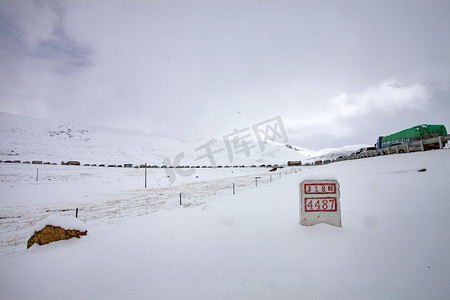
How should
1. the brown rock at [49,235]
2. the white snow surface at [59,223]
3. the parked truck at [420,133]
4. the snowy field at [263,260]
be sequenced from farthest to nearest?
the parked truck at [420,133]
the white snow surface at [59,223]
the brown rock at [49,235]
the snowy field at [263,260]

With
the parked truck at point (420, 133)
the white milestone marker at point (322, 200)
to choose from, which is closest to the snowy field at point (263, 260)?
the white milestone marker at point (322, 200)

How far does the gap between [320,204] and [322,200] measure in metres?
0.10

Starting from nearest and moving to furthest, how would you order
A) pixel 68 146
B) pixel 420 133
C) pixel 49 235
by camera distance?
pixel 49 235 → pixel 420 133 → pixel 68 146

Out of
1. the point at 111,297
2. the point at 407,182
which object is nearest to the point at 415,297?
the point at 111,297

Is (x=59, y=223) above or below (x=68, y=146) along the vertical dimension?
below

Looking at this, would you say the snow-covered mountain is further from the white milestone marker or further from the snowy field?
the white milestone marker

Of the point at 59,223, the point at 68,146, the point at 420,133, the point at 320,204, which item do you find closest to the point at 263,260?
the point at 320,204

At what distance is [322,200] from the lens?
420 centimetres

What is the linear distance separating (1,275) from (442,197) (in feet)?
34.1

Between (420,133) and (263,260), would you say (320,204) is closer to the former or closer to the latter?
(263,260)

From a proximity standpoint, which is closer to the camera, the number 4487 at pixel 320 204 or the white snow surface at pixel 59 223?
the number 4487 at pixel 320 204

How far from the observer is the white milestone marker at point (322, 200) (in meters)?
4.17

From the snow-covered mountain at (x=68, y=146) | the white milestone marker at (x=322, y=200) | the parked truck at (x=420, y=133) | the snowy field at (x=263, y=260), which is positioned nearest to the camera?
the snowy field at (x=263, y=260)

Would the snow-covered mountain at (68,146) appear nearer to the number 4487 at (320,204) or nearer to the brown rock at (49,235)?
the brown rock at (49,235)
